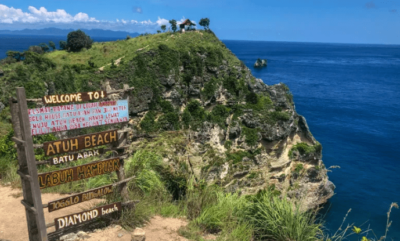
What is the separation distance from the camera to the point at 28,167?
6.84 meters

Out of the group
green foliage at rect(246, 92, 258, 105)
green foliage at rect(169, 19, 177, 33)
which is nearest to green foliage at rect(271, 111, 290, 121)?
green foliage at rect(246, 92, 258, 105)

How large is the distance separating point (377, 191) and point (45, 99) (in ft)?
167

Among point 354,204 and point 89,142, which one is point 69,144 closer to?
point 89,142

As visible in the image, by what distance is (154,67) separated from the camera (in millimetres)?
40188

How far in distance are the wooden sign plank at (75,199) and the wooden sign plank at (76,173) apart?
1.42ft

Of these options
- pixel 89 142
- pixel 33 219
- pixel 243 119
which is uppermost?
pixel 89 142

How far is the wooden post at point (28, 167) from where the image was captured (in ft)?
21.7

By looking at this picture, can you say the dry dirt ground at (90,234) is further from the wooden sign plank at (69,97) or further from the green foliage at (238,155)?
the green foliage at (238,155)

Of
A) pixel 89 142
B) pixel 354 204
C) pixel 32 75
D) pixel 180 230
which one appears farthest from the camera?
pixel 354 204

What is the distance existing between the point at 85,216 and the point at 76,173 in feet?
3.98

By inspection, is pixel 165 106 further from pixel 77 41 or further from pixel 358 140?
pixel 358 140

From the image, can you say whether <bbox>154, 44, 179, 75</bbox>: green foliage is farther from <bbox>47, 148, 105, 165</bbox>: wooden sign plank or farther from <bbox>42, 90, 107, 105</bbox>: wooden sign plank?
<bbox>47, 148, 105, 165</bbox>: wooden sign plank

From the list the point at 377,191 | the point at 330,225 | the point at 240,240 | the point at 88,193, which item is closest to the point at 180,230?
the point at 240,240

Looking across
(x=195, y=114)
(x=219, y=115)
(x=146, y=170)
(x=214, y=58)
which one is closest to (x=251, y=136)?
(x=219, y=115)
